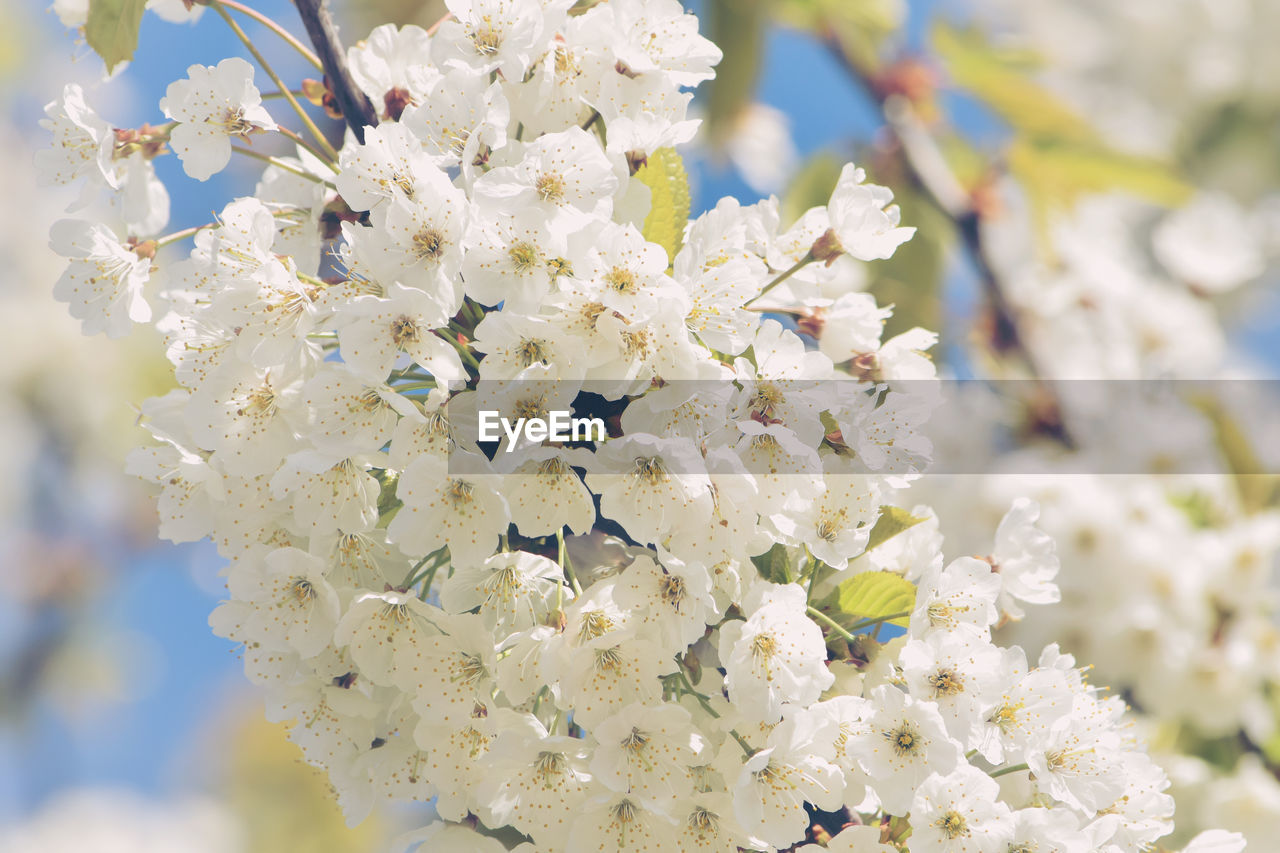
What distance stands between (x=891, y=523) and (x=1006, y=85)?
1.59 metres

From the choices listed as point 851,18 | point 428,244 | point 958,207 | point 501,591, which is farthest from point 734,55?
Result: point 501,591

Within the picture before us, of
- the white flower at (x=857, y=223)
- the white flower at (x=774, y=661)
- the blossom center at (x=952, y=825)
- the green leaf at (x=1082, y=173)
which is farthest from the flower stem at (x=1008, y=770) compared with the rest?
the green leaf at (x=1082, y=173)

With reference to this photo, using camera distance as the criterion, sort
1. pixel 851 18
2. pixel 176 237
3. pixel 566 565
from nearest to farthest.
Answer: pixel 566 565 < pixel 176 237 < pixel 851 18

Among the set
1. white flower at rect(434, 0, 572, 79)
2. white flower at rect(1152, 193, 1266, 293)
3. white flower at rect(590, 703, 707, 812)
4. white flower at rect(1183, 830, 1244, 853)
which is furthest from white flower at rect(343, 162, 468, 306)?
white flower at rect(1152, 193, 1266, 293)

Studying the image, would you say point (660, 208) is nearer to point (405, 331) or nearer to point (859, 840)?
point (405, 331)

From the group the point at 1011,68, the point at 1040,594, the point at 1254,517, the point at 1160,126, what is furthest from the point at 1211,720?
the point at 1160,126

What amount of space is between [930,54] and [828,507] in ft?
5.89

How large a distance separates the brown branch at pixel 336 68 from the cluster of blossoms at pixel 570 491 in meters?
0.03

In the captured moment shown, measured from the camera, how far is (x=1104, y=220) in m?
3.35

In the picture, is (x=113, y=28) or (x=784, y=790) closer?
(x=784, y=790)

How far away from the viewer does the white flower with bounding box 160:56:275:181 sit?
3.04 ft

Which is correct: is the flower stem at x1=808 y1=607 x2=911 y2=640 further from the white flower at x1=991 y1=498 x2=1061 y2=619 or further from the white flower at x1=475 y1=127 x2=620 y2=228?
the white flower at x1=475 y1=127 x2=620 y2=228

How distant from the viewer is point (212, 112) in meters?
0.94

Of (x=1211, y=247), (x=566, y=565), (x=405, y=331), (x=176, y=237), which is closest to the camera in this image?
(x=405, y=331)
